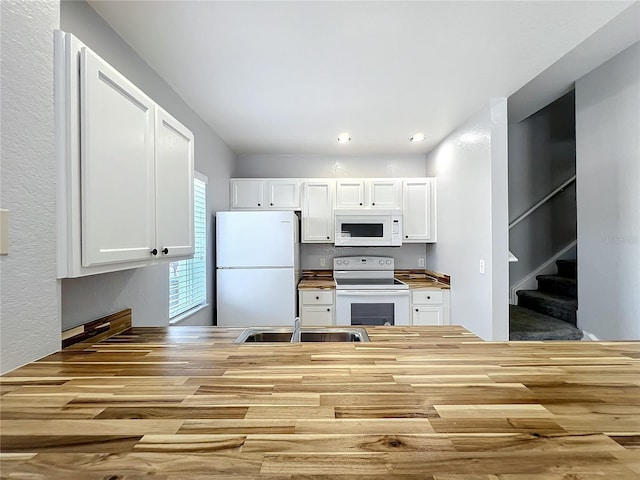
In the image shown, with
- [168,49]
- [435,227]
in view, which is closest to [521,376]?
[168,49]

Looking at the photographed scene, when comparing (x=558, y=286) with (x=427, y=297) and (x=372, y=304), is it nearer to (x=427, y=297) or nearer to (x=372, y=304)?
(x=427, y=297)

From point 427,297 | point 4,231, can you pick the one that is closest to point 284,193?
point 427,297

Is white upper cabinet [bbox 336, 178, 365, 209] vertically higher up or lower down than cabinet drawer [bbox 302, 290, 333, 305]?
higher up

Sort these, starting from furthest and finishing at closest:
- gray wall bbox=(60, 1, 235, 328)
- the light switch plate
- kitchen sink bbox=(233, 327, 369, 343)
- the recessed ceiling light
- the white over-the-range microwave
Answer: the white over-the-range microwave, the recessed ceiling light, kitchen sink bbox=(233, 327, 369, 343), gray wall bbox=(60, 1, 235, 328), the light switch plate

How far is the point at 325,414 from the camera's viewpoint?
0.75m

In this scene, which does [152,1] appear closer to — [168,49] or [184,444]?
[168,49]

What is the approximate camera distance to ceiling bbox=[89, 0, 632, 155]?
158cm

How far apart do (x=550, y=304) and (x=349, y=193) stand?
2.47 metres

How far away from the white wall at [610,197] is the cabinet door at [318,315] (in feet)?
7.57

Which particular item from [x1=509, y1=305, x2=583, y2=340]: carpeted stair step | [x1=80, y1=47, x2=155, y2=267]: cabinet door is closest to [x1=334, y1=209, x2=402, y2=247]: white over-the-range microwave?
[x1=509, y1=305, x2=583, y2=340]: carpeted stair step

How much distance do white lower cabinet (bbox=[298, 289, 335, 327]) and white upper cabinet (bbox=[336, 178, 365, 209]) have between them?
3.63 ft

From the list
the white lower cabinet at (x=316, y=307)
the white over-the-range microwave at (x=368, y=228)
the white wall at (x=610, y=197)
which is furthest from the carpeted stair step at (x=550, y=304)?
the white lower cabinet at (x=316, y=307)

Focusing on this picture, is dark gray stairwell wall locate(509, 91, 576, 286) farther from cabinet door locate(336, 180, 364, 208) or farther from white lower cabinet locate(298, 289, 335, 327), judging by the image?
white lower cabinet locate(298, 289, 335, 327)

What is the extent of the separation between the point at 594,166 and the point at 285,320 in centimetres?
302
